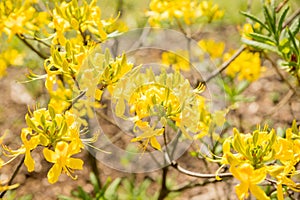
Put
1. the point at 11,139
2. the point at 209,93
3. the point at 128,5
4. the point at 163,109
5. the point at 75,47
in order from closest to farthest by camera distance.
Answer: the point at 163,109 → the point at 75,47 → the point at 209,93 → the point at 128,5 → the point at 11,139

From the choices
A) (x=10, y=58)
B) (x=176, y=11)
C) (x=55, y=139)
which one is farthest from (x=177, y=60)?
(x=55, y=139)

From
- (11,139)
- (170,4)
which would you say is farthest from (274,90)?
(11,139)

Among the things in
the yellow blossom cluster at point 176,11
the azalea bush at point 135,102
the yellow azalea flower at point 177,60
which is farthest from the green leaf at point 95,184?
the yellow blossom cluster at point 176,11

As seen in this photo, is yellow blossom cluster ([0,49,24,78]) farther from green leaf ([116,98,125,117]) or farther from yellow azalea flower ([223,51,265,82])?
green leaf ([116,98,125,117])

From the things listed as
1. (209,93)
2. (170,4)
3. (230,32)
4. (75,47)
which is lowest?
(75,47)

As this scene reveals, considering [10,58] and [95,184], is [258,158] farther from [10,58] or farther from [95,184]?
[10,58]

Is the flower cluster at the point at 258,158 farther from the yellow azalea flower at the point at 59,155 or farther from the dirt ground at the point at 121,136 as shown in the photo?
the dirt ground at the point at 121,136

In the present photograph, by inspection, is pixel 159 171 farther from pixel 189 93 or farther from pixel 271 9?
pixel 189 93
